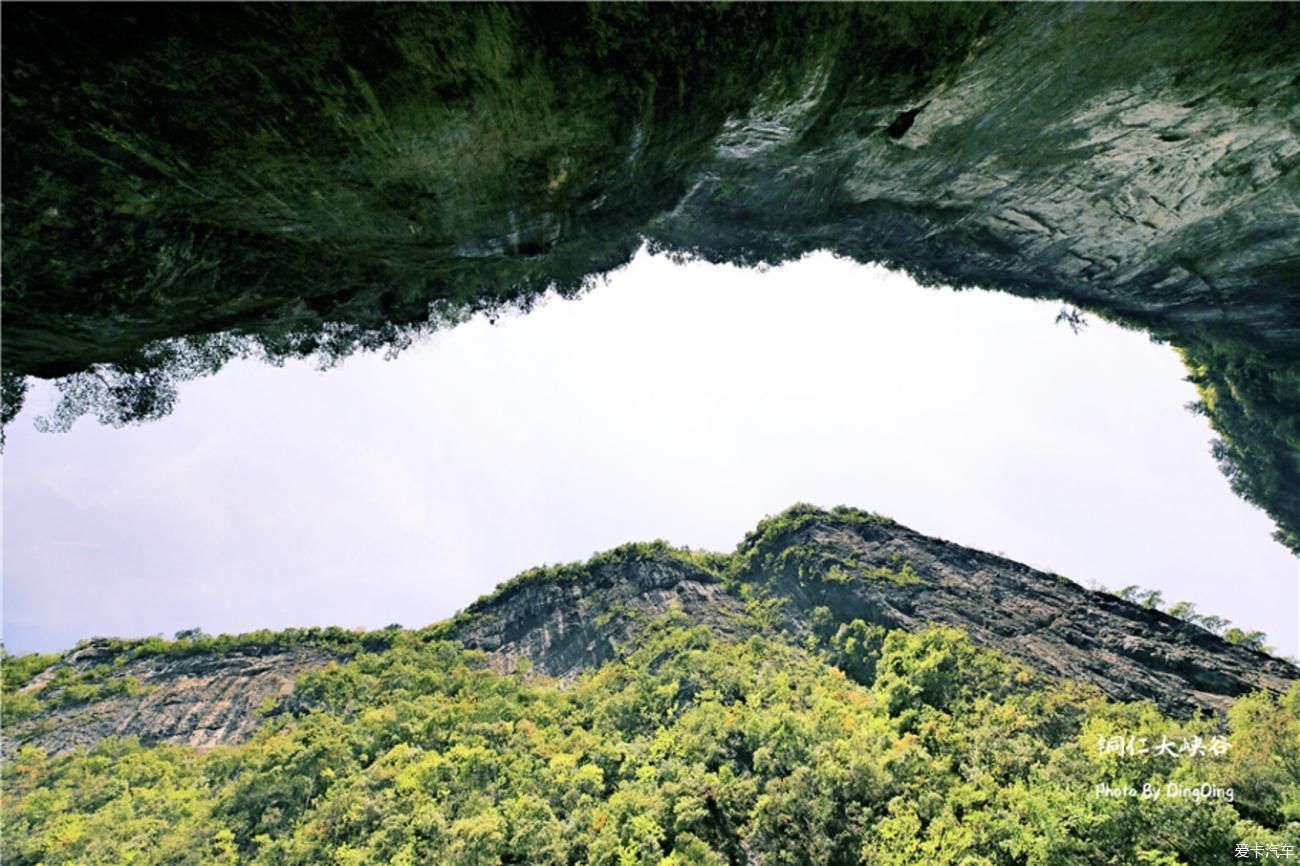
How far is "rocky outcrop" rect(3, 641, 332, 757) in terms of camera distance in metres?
40.4

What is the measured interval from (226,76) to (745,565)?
62.3m

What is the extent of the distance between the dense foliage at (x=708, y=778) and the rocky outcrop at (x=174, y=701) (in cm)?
272

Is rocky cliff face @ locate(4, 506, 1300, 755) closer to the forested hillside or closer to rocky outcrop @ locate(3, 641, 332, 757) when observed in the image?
rocky outcrop @ locate(3, 641, 332, 757)

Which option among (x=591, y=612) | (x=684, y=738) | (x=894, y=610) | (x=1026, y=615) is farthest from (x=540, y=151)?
(x=591, y=612)

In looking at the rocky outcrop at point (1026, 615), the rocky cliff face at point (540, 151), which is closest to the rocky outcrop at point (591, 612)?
the rocky outcrop at point (1026, 615)

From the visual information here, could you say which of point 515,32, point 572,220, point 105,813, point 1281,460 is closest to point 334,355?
point 572,220

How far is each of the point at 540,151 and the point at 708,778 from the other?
26268 millimetres

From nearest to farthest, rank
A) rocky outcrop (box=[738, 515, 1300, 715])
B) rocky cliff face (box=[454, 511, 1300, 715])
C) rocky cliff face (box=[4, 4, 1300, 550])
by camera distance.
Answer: rocky cliff face (box=[4, 4, 1300, 550]) < rocky outcrop (box=[738, 515, 1300, 715]) < rocky cliff face (box=[454, 511, 1300, 715])

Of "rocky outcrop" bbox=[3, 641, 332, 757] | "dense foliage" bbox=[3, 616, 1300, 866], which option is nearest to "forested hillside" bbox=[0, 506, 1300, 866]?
"dense foliage" bbox=[3, 616, 1300, 866]

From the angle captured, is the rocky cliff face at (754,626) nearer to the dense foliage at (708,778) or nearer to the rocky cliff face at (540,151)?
the dense foliage at (708,778)

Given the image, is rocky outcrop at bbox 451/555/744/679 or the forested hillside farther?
rocky outcrop at bbox 451/555/744/679

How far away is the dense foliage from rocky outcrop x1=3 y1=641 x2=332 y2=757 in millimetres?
2715

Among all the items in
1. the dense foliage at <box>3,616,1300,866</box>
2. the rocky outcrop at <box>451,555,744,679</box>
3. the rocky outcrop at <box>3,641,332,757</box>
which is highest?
the rocky outcrop at <box>451,555,744,679</box>

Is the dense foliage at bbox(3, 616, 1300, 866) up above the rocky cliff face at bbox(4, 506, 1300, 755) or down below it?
below
